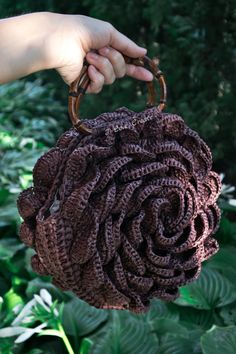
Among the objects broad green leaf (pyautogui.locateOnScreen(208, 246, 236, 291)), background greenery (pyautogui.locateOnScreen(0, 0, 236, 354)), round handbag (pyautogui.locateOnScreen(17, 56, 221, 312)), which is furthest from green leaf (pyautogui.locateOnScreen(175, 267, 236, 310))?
round handbag (pyautogui.locateOnScreen(17, 56, 221, 312))

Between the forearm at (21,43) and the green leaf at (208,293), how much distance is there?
1.18 m

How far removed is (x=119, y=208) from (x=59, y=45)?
417 mm

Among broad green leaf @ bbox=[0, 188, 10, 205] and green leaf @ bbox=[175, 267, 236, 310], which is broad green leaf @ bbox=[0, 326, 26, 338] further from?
broad green leaf @ bbox=[0, 188, 10, 205]

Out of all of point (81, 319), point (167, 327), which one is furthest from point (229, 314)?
point (81, 319)

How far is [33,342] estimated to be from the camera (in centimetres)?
209

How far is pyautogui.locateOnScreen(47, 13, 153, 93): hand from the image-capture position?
117 centimetres

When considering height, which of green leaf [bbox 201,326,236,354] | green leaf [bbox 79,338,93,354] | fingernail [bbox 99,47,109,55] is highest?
fingernail [bbox 99,47,109,55]

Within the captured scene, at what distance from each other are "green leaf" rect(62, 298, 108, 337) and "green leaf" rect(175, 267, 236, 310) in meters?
0.29

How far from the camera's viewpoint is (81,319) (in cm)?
211

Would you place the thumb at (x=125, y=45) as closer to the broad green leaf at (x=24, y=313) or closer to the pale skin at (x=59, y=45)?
the pale skin at (x=59, y=45)

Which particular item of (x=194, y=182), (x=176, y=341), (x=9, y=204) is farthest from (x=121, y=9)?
(x=194, y=182)

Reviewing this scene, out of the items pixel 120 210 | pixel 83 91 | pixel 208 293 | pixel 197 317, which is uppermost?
pixel 83 91

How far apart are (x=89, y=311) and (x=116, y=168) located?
4.22 ft

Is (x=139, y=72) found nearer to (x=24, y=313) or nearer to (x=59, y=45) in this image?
(x=59, y=45)
